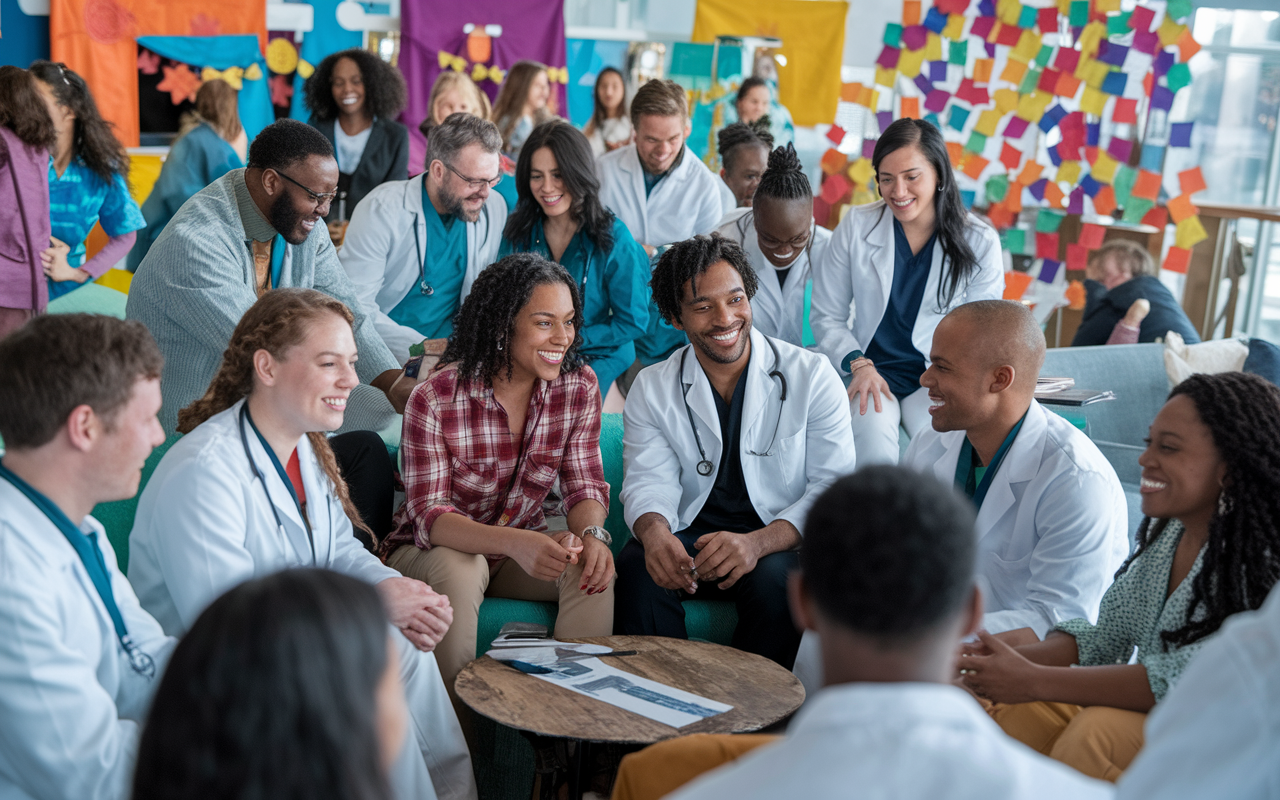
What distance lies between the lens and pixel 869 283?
4094 millimetres

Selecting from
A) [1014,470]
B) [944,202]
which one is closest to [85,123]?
[944,202]

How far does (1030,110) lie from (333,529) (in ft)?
21.9

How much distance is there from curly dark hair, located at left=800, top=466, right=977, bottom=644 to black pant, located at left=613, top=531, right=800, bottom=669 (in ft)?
5.53

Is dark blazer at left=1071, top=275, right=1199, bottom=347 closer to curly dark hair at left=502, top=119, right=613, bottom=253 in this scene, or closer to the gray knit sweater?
curly dark hair at left=502, top=119, right=613, bottom=253

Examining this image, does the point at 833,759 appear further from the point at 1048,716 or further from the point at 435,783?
the point at 435,783

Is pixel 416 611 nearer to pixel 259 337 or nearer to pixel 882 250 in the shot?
pixel 259 337

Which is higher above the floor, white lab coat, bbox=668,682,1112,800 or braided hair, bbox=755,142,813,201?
braided hair, bbox=755,142,813,201

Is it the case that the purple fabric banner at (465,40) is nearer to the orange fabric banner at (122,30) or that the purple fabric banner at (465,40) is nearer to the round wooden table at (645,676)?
the orange fabric banner at (122,30)

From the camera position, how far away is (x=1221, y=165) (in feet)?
26.6

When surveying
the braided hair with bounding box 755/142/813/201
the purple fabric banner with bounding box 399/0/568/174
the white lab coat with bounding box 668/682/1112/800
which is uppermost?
the purple fabric banner with bounding box 399/0/568/174

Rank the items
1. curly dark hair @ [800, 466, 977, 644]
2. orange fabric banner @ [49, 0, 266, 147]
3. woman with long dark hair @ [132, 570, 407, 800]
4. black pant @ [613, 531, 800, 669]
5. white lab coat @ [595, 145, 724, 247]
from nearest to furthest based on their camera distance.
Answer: woman with long dark hair @ [132, 570, 407, 800], curly dark hair @ [800, 466, 977, 644], black pant @ [613, 531, 800, 669], white lab coat @ [595, 145, 724, 247], orange fabric banner @ [49, 0, 266, 147]

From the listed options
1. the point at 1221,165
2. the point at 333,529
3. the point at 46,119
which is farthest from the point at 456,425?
the point at 1221,165

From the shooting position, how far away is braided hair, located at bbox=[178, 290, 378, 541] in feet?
7.88

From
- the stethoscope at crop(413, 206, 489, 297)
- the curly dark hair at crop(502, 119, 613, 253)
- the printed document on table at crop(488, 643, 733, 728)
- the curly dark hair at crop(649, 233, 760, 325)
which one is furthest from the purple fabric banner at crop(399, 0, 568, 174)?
the printed document on table at crop(488, 643, 733, 728)
